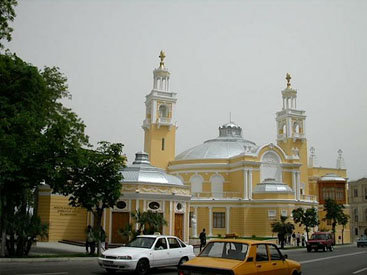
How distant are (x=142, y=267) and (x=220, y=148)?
151 ft

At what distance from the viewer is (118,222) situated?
34.9m

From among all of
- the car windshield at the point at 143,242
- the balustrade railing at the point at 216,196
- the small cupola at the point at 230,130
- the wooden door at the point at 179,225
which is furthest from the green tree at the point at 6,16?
the small cupola at the point at 230,130

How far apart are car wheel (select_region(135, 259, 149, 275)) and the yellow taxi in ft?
16.5

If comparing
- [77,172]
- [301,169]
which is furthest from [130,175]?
[301,169]

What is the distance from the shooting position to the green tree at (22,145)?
73.0ft

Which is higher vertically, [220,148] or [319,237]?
[220,148]

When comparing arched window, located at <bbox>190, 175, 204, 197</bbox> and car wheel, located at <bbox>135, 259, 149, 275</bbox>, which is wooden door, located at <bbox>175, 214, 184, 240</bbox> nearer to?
arched window, located at <bbox>190, 175, 204, 197</bbox>

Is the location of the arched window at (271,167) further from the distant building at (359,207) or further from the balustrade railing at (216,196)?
the distant building at (359,207)

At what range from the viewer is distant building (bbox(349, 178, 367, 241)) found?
82.2 metres

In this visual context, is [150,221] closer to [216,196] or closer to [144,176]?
[144,176]

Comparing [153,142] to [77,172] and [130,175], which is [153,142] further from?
[77,172]

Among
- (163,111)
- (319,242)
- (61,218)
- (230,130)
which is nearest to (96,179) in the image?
(61,218)

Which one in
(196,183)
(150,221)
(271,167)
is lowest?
(150,221)

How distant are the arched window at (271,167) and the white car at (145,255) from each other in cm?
4061
